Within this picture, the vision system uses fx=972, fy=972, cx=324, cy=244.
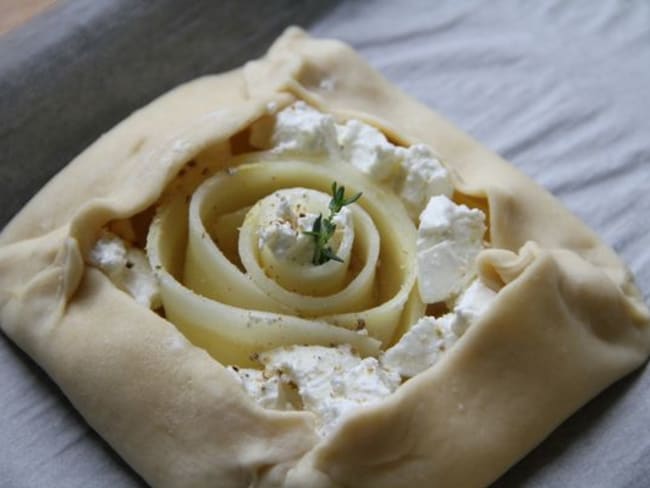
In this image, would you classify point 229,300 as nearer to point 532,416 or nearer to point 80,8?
point 532,416

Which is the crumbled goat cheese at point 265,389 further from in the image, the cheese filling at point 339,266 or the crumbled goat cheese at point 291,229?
the crumbled goat cheese at point 291,229

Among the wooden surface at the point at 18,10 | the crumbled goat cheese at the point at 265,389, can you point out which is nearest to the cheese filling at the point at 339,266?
the crumbled goat cheese at the point at 265,389

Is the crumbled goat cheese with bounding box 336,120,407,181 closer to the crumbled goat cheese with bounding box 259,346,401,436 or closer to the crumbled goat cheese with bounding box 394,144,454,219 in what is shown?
the crumbled goat cheese with bounding box 394,144,454,219

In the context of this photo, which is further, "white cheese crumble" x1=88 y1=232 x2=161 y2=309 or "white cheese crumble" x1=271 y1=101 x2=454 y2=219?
"white cheese crumble" x1=271 y1=101 x2=454 y2=219

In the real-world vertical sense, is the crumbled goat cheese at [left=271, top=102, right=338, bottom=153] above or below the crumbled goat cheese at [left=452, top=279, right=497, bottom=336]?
above

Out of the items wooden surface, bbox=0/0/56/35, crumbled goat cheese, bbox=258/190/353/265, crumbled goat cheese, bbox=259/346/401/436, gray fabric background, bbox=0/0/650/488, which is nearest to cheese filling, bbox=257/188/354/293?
crumbled goat cheese, bbox=258/190/353/265

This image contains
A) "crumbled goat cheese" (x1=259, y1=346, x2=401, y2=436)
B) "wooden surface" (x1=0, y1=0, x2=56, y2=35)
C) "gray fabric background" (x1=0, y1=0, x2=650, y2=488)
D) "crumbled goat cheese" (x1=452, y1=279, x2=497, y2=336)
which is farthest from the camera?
"wooden surface" (x1=0, y1=0, x2=56, y2=35)
